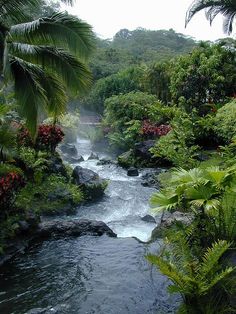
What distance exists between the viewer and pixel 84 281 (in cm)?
682

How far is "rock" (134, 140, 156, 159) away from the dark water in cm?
851

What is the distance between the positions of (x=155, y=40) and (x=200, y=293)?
66.0m

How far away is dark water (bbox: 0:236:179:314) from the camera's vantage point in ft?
19.6

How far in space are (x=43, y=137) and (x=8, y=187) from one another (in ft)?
15.6

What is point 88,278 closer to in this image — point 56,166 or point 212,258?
point 212,258

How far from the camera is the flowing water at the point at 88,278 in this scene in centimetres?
598

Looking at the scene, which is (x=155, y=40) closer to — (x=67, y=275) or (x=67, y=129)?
(x=67, y=129)

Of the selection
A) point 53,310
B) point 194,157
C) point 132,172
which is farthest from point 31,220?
point 132,172

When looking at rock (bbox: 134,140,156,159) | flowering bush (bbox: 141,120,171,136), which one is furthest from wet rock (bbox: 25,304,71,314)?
flowering bush (bbox: 141,120,171,136)

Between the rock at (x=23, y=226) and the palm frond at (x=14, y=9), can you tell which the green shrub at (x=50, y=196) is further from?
the palm frond at (x=14, y=9)

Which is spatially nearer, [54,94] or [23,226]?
[23,226]

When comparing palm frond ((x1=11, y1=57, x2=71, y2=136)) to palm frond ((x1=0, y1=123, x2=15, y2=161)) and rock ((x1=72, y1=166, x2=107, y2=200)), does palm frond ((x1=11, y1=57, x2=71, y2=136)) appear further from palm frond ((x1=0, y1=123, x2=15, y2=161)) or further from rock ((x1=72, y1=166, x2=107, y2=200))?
rock ((x1=72, y1=166, x2=107, y2=200))

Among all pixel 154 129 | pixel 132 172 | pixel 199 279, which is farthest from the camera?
pixel 154 129

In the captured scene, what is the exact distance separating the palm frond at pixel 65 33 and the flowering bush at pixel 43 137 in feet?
14.8
